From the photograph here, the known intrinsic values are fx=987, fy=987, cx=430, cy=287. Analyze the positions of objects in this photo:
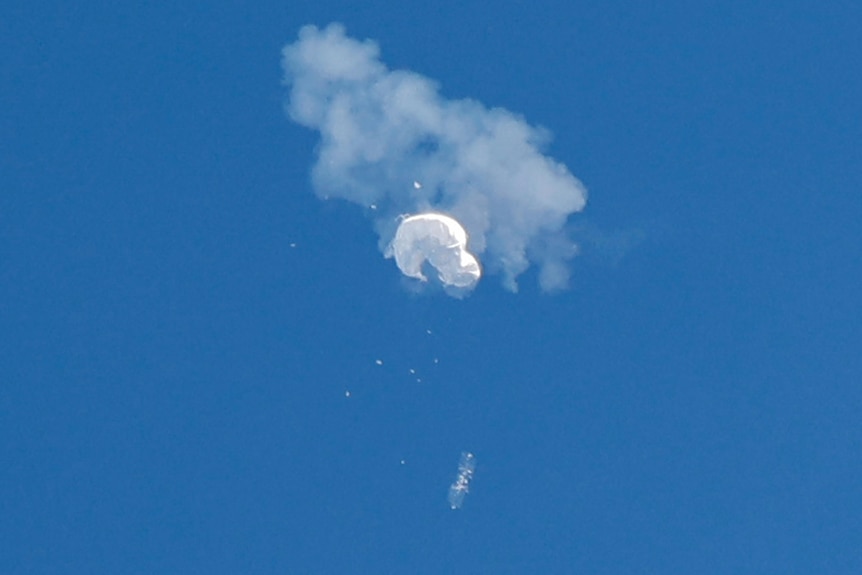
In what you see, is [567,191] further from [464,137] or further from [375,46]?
[375,46]

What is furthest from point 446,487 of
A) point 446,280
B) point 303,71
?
point 303,71

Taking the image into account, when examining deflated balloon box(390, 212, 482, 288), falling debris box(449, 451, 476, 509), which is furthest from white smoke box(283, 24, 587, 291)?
falling debris box(449, 451, 476, 509)

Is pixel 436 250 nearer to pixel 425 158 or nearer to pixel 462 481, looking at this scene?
pixel 425 158

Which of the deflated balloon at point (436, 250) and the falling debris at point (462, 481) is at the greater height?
the deflated balloon at point (436, 250)

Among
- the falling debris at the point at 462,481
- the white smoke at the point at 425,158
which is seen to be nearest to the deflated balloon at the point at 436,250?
the white smoke at the point at 425,158

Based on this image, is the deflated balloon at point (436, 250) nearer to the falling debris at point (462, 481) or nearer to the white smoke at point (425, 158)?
the white smoke at point (425, 158)

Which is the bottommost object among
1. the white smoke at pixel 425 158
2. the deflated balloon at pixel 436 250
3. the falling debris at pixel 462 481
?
the falling debris at pixel 462 481
